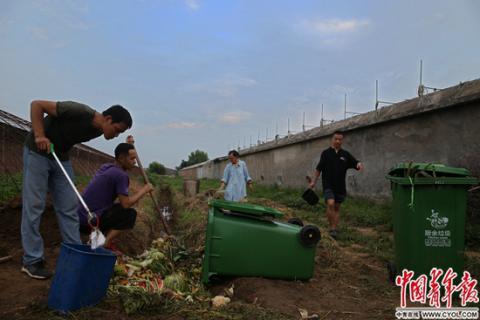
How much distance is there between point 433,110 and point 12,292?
703 cm

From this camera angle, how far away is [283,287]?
3.11 m

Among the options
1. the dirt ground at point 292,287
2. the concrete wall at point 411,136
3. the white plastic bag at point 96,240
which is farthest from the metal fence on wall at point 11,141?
the concrete wall at point 411,136

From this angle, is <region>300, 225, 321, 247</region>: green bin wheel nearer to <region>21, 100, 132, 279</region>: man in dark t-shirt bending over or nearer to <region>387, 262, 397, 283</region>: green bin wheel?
<region>387, 262, 397, 283</region>: green bin wheel

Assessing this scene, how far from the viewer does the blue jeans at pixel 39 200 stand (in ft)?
9.47

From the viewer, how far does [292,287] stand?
3.18 metres

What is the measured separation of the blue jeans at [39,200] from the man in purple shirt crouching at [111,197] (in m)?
0.36

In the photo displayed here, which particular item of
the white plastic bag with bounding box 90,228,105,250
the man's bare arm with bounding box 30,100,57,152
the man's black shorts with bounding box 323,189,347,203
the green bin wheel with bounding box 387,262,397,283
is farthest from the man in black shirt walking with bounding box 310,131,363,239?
the man's bare arm with bounding box 30,100,57,152

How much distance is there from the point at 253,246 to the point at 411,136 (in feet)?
19.0

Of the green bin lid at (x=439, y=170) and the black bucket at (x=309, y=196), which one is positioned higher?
the green bin lid at (x=439, y=170)

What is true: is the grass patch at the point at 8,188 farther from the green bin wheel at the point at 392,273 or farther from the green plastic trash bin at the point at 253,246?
the green bin wheel at the point at 392,273

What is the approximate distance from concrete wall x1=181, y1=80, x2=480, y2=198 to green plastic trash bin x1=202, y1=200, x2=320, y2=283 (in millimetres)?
4284

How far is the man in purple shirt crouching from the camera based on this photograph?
11.3 ft

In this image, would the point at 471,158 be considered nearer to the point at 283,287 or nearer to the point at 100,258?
the point at 283,287

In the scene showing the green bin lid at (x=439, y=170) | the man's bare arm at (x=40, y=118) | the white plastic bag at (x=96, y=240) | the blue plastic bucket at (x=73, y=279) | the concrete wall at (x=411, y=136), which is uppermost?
the concrete wall at (x=411, y=136)
